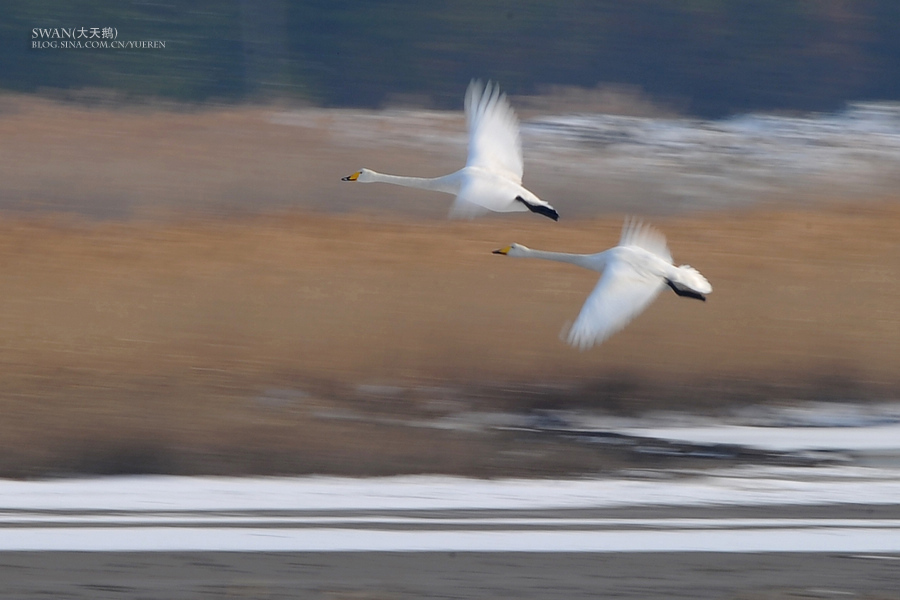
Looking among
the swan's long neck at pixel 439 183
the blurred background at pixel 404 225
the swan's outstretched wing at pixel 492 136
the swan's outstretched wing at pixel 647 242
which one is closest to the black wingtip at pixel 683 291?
the swan's outstretched wing at pixel 647 242

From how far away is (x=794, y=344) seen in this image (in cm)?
922

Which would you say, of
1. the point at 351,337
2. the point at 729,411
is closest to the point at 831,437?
the point at 729,411

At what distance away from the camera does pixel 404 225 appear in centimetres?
1093

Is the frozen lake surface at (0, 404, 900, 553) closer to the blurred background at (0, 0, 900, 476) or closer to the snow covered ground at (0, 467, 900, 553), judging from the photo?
the snow covered ground at (0, 467, 900, 553)

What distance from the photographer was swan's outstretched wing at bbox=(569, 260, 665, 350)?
5.76 meters

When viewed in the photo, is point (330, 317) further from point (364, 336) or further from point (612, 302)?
point (612, 302)

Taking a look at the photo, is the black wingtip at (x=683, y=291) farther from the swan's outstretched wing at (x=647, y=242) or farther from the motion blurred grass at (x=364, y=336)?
the motion blurred grass at (x=364, y=336)

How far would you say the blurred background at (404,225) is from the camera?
8023 mm

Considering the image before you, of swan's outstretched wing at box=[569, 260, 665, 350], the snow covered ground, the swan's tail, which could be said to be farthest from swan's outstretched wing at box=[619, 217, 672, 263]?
the snow covered ground

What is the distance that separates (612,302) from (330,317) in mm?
3741

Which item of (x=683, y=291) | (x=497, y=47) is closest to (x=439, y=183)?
(x=683, y=291)

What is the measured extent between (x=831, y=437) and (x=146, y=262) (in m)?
5.03

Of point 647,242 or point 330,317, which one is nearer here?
point 647,242
